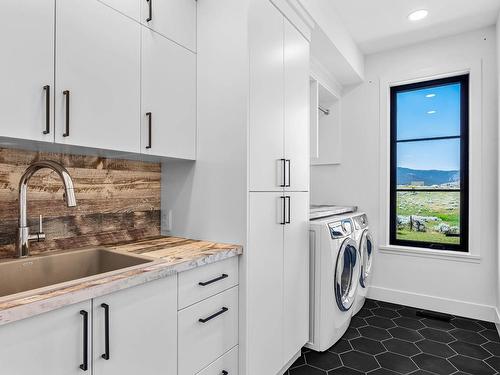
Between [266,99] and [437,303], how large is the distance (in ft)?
9.14

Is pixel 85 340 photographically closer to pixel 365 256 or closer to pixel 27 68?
pixel 27 68

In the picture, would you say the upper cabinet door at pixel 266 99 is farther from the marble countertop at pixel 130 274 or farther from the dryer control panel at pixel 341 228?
the dryer control panel at pixel 341 228

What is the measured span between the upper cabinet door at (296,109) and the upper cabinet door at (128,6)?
3.00 ft

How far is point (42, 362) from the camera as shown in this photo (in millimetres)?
918

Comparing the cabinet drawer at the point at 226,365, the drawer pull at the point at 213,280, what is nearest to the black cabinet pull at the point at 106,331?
the drawer pull at the point at 213,280

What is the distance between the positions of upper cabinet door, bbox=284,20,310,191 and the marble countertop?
2.40ft

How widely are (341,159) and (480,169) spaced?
134 cm

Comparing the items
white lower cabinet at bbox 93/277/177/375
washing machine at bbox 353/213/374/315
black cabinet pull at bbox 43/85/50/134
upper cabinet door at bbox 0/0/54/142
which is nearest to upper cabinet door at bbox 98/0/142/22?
upper cabinet door at bbox 0/0/54/142

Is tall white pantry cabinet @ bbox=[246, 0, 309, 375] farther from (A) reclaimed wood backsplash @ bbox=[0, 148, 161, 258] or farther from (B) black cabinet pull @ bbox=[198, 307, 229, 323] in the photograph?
(A) reclaimed wood backsplash @ bbox=[0, 148, 161, 258]

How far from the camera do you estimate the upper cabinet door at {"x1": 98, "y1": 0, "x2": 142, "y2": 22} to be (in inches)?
56.4

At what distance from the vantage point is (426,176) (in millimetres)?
3377

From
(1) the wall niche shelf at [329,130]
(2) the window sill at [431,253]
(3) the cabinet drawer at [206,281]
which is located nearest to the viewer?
(3) the cabinet drawer at [206,281]

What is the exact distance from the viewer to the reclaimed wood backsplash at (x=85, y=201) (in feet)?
4.61


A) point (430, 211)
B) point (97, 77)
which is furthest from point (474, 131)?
point (97, 77)
